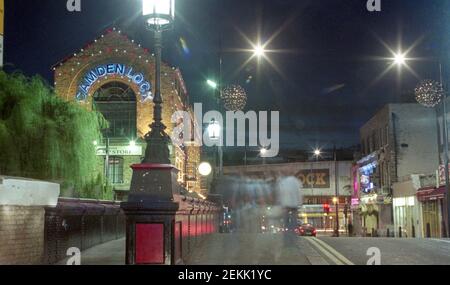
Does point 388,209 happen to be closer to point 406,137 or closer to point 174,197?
point 406,137

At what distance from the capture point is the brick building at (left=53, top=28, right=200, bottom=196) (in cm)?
4128

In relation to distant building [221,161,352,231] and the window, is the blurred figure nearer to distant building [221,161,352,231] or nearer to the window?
the window

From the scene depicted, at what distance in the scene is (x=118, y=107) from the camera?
4250 cm

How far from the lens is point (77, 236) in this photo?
13.7m

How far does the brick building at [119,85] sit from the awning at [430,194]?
15353 millimetres

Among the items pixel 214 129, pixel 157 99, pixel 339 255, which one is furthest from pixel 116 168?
pixel 157 99

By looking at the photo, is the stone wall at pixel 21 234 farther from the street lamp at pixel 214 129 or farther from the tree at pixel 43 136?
the street lamp at pixel 214 129

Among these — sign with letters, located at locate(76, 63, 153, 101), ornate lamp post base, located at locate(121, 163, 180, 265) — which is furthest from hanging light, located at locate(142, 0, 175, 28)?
sign with letters, located at locate(76, 63, 153, 101)

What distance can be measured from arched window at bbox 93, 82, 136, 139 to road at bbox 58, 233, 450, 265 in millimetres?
26053

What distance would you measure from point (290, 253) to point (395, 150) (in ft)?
108

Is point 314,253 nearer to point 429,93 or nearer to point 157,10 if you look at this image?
point 157,10

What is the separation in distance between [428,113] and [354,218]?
2076 cm

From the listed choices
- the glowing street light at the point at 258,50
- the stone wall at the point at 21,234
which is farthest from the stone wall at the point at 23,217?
the glowing street light at the point at 258,50
